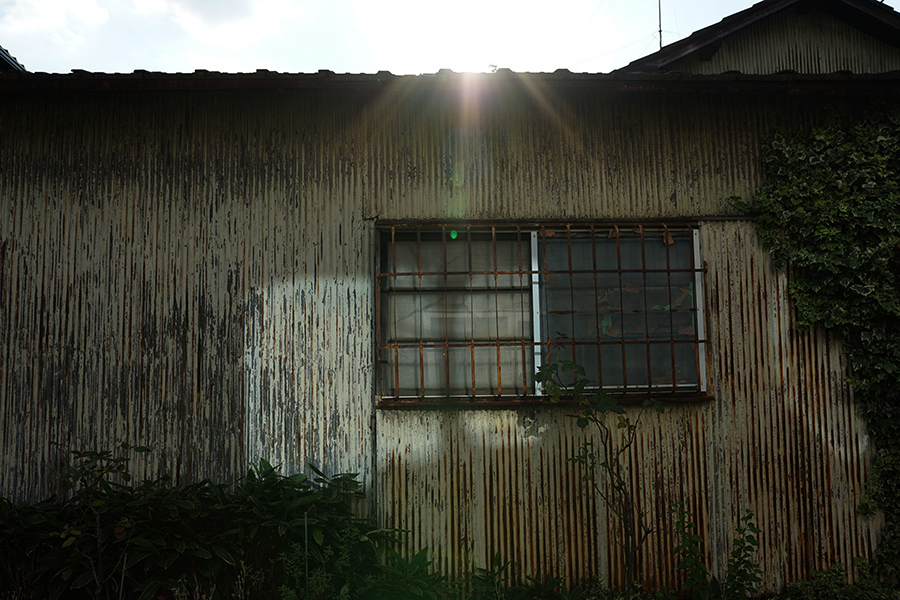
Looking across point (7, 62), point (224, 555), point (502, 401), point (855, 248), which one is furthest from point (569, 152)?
point (7, 62)

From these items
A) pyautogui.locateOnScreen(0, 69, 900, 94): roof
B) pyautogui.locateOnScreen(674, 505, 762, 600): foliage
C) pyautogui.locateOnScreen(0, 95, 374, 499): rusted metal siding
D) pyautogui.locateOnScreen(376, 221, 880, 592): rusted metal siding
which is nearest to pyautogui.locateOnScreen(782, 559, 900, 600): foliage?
pyautogui.locateOnScreen(376, 221, 880, 592): rusted metal siding

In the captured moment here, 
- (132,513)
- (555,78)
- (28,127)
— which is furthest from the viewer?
(28,127)

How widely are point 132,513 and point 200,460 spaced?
527 millimetres

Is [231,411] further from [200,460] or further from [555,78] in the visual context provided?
[555,78]

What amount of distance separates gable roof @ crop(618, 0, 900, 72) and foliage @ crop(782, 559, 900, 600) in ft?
15.4

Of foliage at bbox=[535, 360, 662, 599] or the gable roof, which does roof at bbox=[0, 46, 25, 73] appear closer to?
foliage at bbox=[535, 360, 662, 599]

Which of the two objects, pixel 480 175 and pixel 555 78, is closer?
pixel 555 78

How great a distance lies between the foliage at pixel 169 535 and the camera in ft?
10.1

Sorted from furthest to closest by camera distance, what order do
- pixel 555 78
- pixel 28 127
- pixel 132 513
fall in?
1. pixel 28 127
2. pixel 555 78
3. pixel 132 513

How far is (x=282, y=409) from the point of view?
3766 millimetres

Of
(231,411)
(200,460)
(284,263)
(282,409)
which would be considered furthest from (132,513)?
(284,263)

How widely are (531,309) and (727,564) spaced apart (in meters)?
2.34

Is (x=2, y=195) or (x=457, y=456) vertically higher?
(x=2, y=195)

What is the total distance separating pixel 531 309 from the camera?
3.90 m
